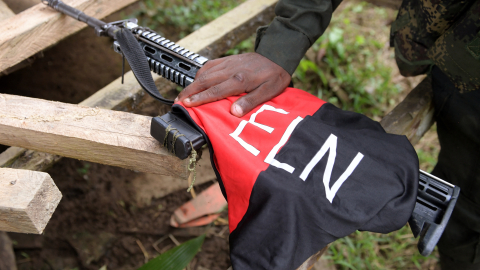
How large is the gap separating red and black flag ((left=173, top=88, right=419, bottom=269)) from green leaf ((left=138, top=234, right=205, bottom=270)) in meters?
0.64

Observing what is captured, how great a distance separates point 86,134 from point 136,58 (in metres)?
0.44

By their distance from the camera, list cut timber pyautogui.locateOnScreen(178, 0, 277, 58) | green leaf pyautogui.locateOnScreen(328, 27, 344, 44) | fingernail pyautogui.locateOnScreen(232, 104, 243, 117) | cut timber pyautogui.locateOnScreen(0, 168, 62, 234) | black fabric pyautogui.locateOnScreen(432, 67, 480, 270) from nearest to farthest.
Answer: cut timber pyautogui.locateOnScreen(0, 168, 62, 234) → fingernail pyautogui.locateOnScreen(232, 104, 243, 117) → black fabric pyautogui.locateOnScreen(432, 67, 480, 270) → cut timber pyautogui.locateOnScreen(178, 0, 277, 58) → green leaf pyautogui.locateOnScreen(328, 27, 344, 44)

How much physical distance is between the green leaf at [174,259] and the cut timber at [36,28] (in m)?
1.11

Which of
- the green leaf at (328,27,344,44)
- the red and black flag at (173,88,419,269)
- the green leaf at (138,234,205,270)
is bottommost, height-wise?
the green leaf at (138,234,205,270)

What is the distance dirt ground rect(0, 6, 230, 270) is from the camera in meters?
1.95

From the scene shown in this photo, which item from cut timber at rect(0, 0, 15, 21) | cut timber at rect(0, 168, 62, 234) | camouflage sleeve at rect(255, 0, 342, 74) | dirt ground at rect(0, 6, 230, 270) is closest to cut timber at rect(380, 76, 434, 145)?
camouflage sleeve at rect(255, 0, 342, 74)

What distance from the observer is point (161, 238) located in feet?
6.75

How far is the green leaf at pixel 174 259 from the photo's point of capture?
5.01ft

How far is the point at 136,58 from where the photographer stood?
4.49 ft

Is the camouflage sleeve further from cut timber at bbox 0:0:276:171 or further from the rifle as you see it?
cut timber at bbox 0:0:276:171

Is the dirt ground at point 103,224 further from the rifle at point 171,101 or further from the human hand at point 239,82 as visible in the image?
the human hand at point 239,82

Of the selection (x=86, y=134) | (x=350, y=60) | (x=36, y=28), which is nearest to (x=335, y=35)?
(x=350, y=60)

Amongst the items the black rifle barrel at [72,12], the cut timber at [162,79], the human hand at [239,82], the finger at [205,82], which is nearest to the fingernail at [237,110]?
the human hand at [239,82]

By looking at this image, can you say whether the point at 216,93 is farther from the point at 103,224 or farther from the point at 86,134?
the point at 103,224
